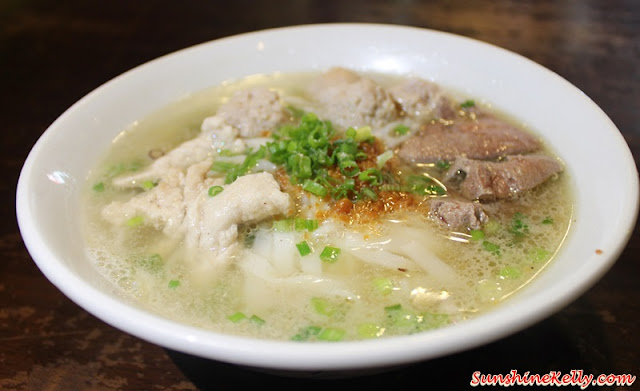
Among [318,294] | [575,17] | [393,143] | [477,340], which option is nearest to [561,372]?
[477,340]

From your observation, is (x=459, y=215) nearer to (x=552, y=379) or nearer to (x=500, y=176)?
(x=500, y=176)

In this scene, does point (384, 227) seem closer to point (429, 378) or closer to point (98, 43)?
point (429, 378)

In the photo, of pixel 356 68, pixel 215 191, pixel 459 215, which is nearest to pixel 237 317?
pixel 215 191

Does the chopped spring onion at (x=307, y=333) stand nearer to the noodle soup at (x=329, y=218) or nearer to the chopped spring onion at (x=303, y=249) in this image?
the noodle soup at (x=329, y=218)

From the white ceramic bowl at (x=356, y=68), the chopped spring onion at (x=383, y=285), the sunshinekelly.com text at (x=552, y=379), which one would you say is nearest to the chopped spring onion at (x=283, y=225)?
the chopped spring onion at (x=383, y=285)

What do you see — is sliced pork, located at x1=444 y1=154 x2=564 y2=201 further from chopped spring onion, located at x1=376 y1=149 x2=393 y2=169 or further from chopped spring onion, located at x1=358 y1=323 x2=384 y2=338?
chopped spring onion, located at x1=358 y1=323 x2=384 y2=338
